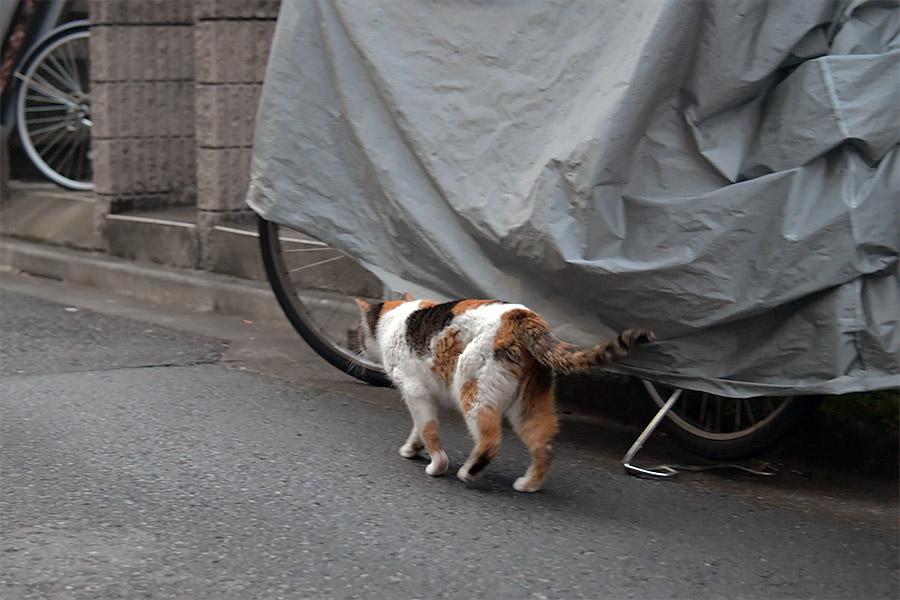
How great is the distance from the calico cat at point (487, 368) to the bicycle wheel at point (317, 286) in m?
1.26

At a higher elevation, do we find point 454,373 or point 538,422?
point 454,373

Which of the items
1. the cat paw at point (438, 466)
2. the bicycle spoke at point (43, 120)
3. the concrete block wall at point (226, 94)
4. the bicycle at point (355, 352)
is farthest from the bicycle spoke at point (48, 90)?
the cat paw at point (438, 466)

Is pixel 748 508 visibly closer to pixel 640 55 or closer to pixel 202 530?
pixel 640 55

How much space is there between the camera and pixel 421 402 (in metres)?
3.43

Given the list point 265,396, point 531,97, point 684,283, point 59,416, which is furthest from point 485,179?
point 59,416

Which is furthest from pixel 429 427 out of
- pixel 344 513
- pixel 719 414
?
pixel 719 414

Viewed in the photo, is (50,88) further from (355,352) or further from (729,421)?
(729,421)

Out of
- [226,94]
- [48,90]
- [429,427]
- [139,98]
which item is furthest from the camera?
[48,90]

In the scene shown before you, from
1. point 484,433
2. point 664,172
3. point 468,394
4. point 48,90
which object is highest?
point 664,172

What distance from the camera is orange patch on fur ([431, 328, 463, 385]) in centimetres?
328

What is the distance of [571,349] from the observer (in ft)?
10.1

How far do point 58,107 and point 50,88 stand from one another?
167 millimetres

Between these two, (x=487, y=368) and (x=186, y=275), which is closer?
(x=487, y=368)

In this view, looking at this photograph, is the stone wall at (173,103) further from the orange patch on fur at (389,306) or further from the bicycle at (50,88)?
the orange patch on fur at (389,306)
